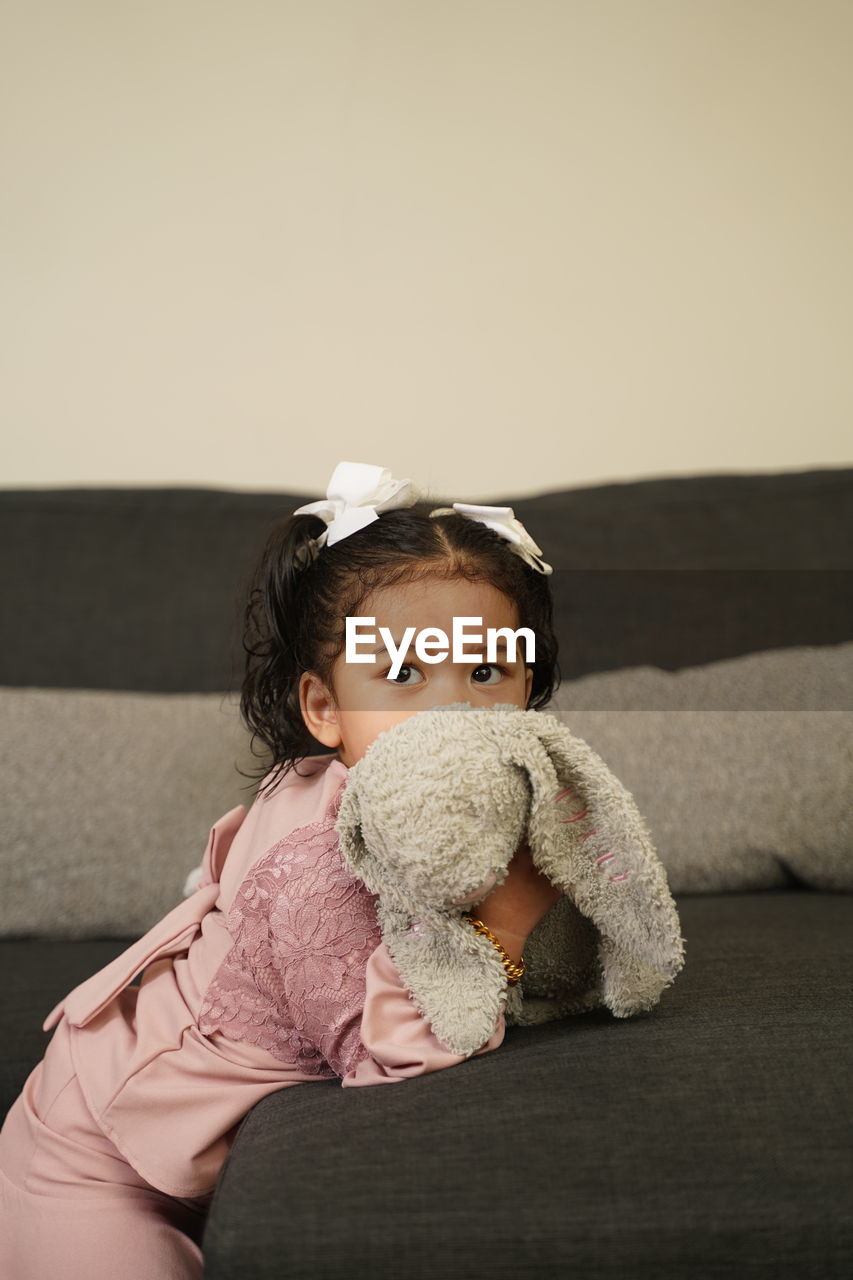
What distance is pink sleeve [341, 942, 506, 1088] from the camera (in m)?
0.69

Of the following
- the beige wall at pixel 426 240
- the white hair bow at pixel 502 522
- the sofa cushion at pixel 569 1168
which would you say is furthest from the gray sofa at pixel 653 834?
the white hair bow at pixel 502 522

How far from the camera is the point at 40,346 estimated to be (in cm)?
178

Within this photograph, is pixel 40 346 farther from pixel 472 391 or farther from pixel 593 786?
pixel 593 786

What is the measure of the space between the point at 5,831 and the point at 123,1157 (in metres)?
0.53

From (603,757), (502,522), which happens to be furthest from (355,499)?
(603,757)

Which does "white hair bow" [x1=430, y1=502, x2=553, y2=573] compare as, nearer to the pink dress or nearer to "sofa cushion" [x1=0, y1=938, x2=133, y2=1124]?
the pink dress

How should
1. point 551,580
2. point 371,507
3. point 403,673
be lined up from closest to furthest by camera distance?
1. point 403,673
2. point 371,507
3. point 551,580

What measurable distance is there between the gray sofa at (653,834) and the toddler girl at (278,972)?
6 centimetres

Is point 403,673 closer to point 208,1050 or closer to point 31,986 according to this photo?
point 208,1050

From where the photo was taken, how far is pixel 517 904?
2.32 feet

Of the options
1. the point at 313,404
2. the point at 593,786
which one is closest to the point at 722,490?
the point at 313,404

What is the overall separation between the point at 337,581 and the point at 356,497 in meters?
0.08

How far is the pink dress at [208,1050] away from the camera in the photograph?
725mm

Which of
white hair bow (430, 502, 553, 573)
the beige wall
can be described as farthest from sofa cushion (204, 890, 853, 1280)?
the beige wall
